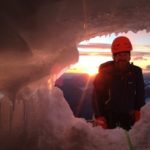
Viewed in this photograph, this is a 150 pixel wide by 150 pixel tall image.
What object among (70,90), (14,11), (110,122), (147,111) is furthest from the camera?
(70,90)

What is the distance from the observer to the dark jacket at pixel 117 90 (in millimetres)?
4312

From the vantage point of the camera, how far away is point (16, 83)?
3.45 meters

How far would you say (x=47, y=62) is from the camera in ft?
11.8

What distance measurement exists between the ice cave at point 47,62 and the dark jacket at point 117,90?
734 mm

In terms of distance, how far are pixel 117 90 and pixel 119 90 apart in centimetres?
2

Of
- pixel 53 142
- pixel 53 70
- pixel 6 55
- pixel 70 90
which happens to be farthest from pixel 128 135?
pixel 70 90

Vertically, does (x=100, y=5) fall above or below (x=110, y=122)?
above

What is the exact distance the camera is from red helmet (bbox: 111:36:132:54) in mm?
4281

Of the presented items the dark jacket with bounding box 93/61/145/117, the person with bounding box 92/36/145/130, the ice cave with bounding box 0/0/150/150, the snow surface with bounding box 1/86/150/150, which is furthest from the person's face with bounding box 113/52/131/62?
the snow surface with bounding box 1/86/150/150

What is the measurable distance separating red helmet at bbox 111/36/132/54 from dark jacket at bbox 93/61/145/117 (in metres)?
0.19

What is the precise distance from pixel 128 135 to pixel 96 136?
0.29 meters

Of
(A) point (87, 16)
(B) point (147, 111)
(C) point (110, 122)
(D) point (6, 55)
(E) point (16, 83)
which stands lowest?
(C) point (110, 122)

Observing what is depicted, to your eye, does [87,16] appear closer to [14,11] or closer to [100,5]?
Result: [100,5]

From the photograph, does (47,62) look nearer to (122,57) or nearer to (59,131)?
(59,131)
